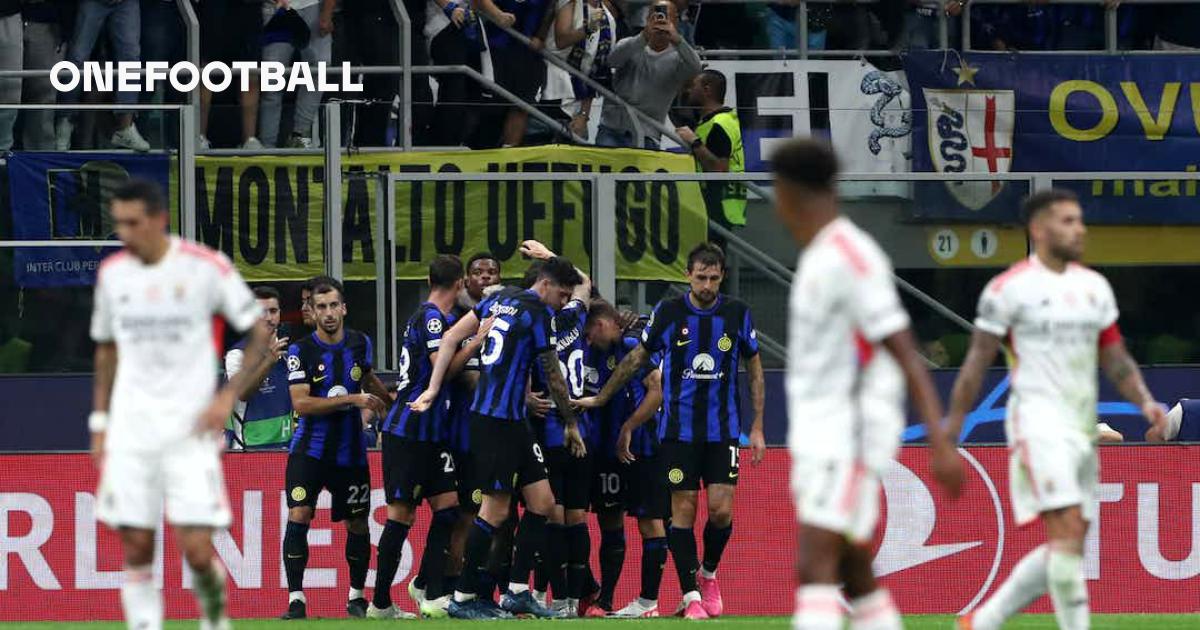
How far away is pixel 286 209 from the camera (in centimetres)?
1597

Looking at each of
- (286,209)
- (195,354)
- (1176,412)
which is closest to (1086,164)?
(1176,412)

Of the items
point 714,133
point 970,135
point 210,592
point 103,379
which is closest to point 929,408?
point 210,592

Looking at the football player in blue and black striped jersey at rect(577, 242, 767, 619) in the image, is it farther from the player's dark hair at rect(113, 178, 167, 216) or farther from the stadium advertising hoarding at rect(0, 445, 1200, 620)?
the player's dark hair at rect(113, 178, 167, 216)

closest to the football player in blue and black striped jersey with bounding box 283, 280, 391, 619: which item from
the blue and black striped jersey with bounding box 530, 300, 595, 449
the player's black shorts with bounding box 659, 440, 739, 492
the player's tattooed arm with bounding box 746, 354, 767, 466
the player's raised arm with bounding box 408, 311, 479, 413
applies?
the player's raised arm with bounding box 408, 311, 479, 413

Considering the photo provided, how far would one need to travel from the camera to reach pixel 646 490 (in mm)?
14008

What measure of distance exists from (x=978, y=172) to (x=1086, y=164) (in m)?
1.02

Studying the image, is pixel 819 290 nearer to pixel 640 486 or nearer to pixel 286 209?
pixel 640 486

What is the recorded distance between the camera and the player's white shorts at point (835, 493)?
689 centimetres

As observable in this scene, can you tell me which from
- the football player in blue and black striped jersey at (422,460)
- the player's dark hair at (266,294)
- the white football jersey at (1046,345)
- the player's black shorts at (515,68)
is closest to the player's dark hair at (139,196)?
the white football jersey at (1046,345)

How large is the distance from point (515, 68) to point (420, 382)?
4.89 metres

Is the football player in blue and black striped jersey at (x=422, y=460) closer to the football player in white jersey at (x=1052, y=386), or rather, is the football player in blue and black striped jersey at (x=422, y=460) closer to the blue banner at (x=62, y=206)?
the blue banner at (x=62, y=206)

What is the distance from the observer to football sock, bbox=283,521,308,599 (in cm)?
1332

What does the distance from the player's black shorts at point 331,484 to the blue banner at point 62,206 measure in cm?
299

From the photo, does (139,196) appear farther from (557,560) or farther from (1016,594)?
(557,560)
